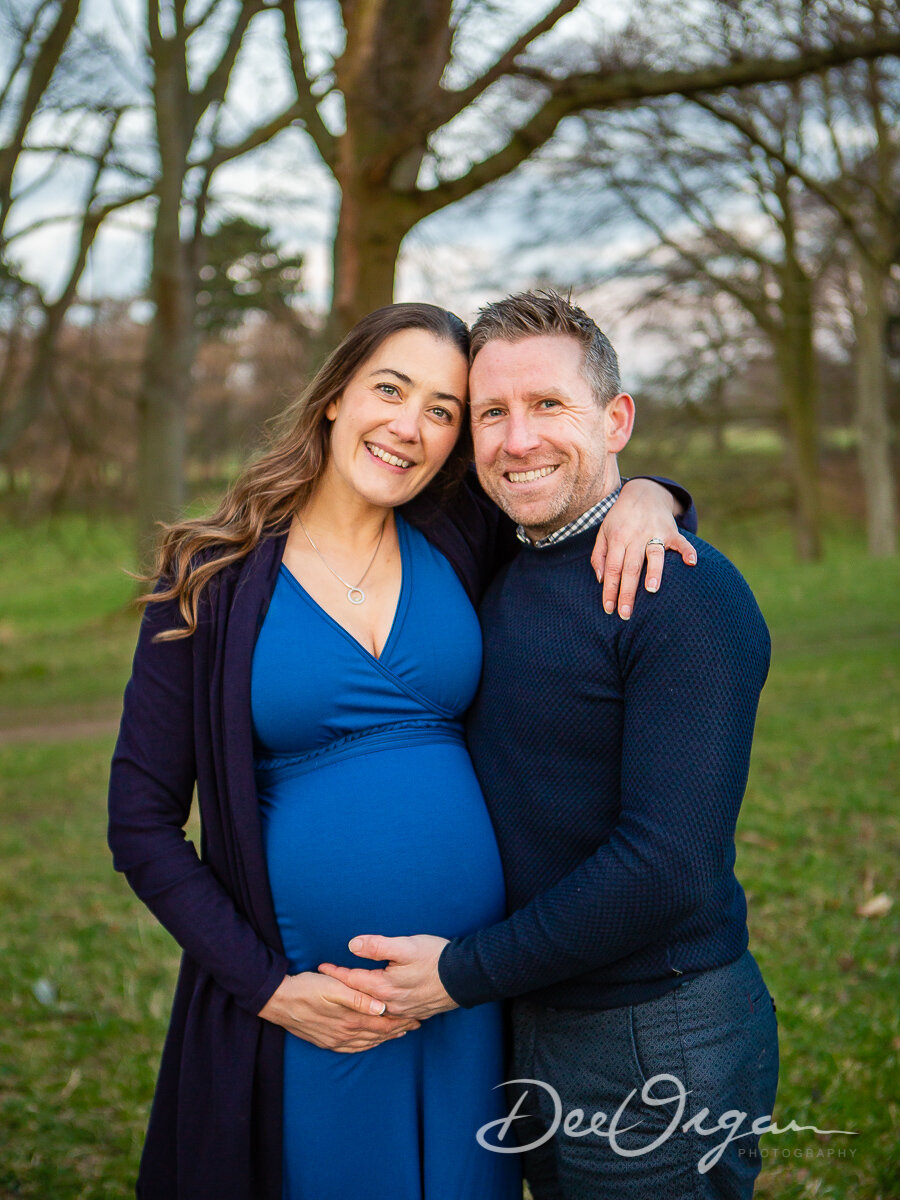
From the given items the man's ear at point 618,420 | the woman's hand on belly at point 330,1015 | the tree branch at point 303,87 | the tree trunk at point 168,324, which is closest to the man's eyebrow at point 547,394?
the man's ear at point 618,420

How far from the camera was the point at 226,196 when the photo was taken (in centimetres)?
1191

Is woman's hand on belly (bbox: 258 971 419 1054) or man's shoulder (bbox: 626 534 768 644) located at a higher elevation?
man's shoulder (bbox: 626 534 768 644)

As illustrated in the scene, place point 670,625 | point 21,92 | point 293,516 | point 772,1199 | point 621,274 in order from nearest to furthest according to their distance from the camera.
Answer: point 670,625 → point 293,516 → point 772,1199 → point 21,92 → point 621,274

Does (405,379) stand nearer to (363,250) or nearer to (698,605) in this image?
(698,605)

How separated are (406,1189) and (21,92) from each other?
1090 cm

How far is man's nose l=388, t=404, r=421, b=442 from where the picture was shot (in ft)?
7.63

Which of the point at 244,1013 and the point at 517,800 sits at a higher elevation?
the point at 517,800

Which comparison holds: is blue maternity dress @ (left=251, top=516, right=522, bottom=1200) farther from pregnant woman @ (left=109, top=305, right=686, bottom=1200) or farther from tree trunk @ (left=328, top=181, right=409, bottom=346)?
tree trunk @ (left=328, top=181, right=409, bottom=346)

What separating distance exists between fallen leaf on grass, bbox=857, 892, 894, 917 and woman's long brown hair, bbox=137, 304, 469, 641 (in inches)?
118

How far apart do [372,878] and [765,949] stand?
2.59 metres

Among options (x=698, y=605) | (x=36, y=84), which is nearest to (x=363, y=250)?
(x=698, y=605)

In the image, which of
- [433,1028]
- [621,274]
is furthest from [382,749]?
[621,274]

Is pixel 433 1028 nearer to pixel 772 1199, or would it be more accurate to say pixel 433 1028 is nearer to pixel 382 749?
pixel 382 749

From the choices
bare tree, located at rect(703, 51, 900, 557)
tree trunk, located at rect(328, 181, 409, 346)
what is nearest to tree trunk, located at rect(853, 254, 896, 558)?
bare tree, located at rect(703, 51, 900, 557)
